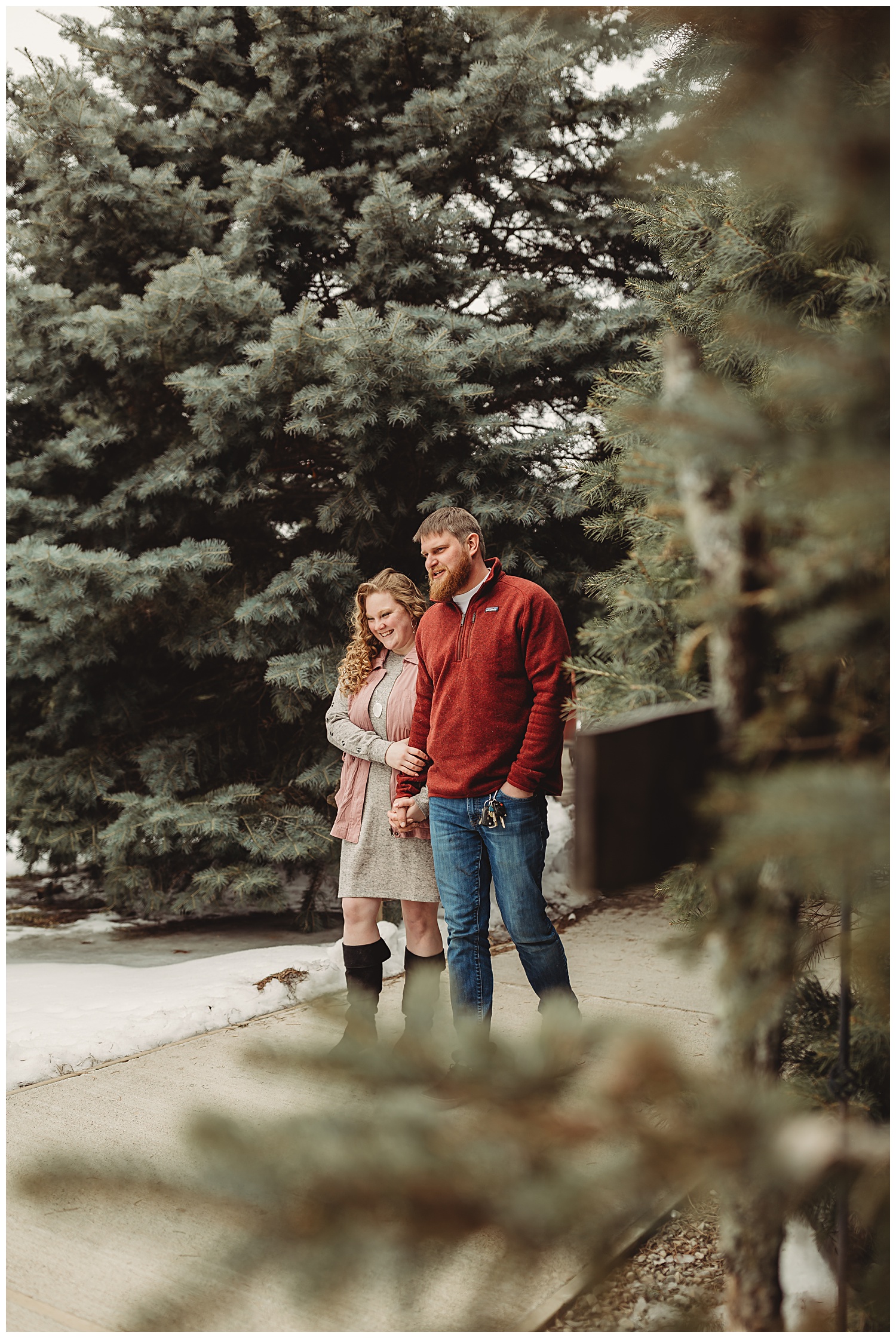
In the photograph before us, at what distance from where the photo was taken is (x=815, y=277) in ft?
7.38

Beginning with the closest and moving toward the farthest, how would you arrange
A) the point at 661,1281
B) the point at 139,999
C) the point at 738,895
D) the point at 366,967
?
the point at 738,895 < the point at 661,1281 < the point at 366,967 < the point at 139,999

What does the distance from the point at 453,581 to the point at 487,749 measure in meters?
0.61

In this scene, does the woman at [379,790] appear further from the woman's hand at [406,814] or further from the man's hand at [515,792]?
the man's hand at [515,792]

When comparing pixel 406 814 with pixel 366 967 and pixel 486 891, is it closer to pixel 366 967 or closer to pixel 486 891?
pixel 486 891

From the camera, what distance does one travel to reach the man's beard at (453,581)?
3188 millimetres

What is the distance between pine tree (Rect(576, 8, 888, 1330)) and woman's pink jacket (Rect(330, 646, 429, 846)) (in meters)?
1.76

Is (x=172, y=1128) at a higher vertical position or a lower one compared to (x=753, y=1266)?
lower

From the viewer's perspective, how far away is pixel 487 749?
10.2 ft

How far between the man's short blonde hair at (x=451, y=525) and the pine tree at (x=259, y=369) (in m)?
1.63

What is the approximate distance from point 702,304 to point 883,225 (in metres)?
1.79

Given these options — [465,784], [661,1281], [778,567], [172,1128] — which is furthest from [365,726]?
[778,567]

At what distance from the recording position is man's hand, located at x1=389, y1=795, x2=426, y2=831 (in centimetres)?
346

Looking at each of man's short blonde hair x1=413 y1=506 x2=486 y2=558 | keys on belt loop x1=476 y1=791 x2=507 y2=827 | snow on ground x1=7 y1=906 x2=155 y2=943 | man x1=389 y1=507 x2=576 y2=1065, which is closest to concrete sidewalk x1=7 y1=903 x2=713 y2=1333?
man x1=389 y1=507 x2=576 y2=1065

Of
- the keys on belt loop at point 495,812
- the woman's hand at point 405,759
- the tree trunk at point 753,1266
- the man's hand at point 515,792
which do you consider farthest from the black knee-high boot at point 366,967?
the tree trunk at point 753,1266
